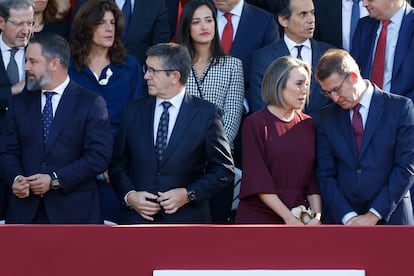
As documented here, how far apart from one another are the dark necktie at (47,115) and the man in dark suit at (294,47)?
5.61 ft

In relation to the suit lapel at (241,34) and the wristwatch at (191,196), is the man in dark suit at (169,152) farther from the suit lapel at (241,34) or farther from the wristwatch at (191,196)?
the suit lapel at (241,34)

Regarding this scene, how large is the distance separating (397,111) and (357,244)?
152cm

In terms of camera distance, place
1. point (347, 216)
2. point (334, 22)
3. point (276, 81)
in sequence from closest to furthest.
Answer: point (347, 216) < point (276, 81) < point (334, 22)

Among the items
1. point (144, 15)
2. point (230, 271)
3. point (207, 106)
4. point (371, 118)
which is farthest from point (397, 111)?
point (144, 15)

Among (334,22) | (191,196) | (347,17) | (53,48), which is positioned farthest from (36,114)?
(347,17)

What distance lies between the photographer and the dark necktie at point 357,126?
7.39m

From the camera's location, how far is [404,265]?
6.08 metres

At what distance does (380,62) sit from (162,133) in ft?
6.43

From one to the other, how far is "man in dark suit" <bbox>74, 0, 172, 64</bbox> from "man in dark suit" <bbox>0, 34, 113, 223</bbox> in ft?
4.74

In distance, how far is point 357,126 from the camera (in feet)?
24.3

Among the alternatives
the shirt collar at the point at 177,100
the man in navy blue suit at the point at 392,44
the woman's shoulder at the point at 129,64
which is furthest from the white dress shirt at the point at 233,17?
the shirt collar at the point at 177,100

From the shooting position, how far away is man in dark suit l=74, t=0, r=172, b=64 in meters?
9.12

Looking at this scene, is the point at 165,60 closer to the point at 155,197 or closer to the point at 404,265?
the point at 155,197

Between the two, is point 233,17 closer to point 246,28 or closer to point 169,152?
point 246,28
